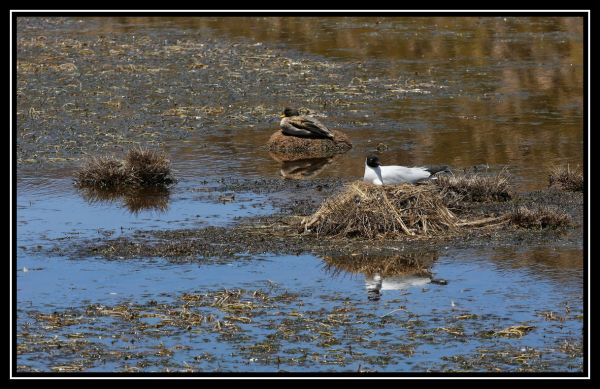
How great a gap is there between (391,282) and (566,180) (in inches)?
215

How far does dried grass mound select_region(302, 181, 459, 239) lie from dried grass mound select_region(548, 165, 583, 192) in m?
2.99

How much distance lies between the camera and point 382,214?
16.1m

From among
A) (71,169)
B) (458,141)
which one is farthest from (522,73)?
(71,169)

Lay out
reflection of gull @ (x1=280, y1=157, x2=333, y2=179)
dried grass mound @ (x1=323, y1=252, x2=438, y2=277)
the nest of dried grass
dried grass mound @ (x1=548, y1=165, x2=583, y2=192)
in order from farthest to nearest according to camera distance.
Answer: reflection of gull @ (x1=280, y1=157, x2=333, y2=179) < the nest of dried grass < dried grass mound @ (x1=548, y1=165, x2=583, y2=192) < dried grass mound @ (x1=323, y1=252, x2=438, y2=277)

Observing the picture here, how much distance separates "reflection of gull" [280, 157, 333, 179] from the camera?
21031mm

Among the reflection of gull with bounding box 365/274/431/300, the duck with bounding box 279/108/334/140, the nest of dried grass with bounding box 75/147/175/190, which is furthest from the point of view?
the duck with bounding box 279/108/334/140

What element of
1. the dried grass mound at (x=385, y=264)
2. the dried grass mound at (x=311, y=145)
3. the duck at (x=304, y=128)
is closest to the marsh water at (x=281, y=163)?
the dried grass mound at (x=385, y=264)

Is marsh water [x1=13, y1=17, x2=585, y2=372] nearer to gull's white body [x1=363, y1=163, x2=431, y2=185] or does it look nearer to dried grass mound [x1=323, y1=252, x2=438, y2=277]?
dried grass mound [x1=323, y1=252, x2=438, y2=277]

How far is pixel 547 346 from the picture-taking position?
11820mm

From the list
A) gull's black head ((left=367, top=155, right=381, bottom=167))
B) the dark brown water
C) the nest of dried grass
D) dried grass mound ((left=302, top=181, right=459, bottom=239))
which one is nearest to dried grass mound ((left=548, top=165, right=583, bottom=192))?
the dark brown water

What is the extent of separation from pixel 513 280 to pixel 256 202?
550 centimetres

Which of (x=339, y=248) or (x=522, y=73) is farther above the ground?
(x=522, y=73)

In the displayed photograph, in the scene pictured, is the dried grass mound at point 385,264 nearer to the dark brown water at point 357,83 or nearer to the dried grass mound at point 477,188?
the dried grass mound at point 477,188
